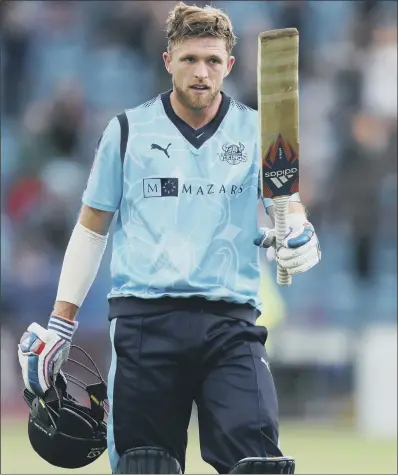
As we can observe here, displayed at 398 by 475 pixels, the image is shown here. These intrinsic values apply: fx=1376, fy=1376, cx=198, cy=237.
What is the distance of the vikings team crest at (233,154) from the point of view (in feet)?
15.6

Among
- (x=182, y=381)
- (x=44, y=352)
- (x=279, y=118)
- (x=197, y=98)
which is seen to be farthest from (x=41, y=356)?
(x=279, y=118)

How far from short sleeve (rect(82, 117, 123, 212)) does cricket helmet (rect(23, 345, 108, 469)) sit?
558 millimetres

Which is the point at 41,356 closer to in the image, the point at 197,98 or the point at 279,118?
the point at 197,98

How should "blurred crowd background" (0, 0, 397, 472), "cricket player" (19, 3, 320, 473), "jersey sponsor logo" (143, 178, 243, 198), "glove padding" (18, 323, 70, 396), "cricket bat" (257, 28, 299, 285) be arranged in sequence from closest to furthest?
"cricket bat" (257, 28, 299, 285)
"cricket player" (19, 3, 320, 473)
"jersey sponsor logo" (143, 178, 243, 198)
"glove padding" (18, 323, 70, 396)
"blurred crowd background" (0, 0, 397, 472)

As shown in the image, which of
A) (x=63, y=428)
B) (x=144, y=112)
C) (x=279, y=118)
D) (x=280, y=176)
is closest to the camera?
(x=279, y=118)

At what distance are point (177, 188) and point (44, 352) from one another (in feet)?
2.44

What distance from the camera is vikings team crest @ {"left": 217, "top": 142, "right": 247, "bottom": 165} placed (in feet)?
15.6

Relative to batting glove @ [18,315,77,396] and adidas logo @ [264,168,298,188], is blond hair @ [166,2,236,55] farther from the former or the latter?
batting glove @ [18,315,77,396]

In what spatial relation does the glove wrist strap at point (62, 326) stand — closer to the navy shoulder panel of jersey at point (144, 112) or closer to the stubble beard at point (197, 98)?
the navy shoulder panel of jersey at point (144, 112)

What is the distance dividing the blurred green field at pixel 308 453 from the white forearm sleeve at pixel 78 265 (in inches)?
123

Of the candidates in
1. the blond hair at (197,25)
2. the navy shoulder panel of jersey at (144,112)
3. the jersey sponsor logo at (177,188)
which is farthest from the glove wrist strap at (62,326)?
the blond hair at (197,25)

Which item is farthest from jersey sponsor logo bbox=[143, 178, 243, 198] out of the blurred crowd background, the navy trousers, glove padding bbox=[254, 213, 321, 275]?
the blurred crowd background

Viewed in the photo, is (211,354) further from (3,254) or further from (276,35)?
(3,254)

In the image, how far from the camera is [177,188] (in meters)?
4.69
